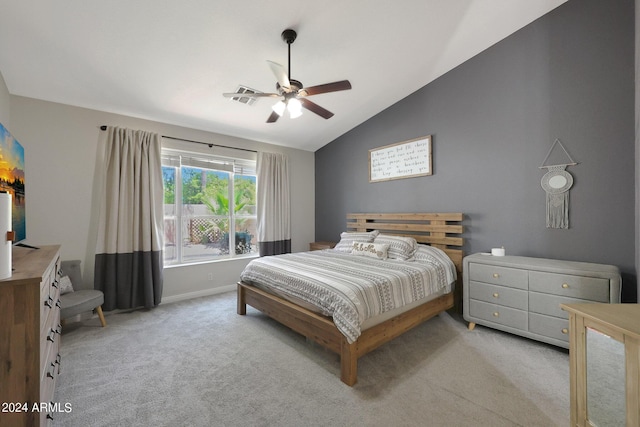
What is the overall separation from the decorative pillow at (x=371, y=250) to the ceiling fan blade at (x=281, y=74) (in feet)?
7.11

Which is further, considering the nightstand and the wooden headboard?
the nightstand

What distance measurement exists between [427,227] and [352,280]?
186 cm

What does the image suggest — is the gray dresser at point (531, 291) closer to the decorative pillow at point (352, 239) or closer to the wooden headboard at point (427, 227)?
the wooden headboard at point (427, 227)

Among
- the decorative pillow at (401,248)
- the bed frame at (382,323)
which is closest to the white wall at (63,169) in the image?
the bed frame at (382,323)

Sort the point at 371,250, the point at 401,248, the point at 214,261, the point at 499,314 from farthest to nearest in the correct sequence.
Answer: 1. the point at 214,261
2. the point at 371,250
3. the point at 401,248
4. the point at 499,314

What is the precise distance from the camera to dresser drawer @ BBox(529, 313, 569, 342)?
2271mm

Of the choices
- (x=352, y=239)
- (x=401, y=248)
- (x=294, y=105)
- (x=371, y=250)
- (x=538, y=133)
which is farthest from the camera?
(x=352, y=239)

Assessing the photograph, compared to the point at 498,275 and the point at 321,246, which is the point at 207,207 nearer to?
the point at 321,246

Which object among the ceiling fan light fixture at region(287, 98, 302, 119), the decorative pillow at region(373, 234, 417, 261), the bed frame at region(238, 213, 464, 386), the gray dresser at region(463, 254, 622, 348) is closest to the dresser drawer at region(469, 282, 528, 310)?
the gray dresser at region(463, 254, 622, 348)

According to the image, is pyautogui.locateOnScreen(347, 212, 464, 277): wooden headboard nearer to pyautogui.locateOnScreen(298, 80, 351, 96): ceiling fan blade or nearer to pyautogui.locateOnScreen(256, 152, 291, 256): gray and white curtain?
pyautogui.locateOnScreen(256, 152, 291, 256): gray and white curtain

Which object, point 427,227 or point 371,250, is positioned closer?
point 371,250

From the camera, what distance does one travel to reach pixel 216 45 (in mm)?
2516

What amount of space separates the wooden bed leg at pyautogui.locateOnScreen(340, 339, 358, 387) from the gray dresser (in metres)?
1.65

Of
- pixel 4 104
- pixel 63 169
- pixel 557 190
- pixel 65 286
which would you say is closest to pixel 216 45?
pixel 4 104
